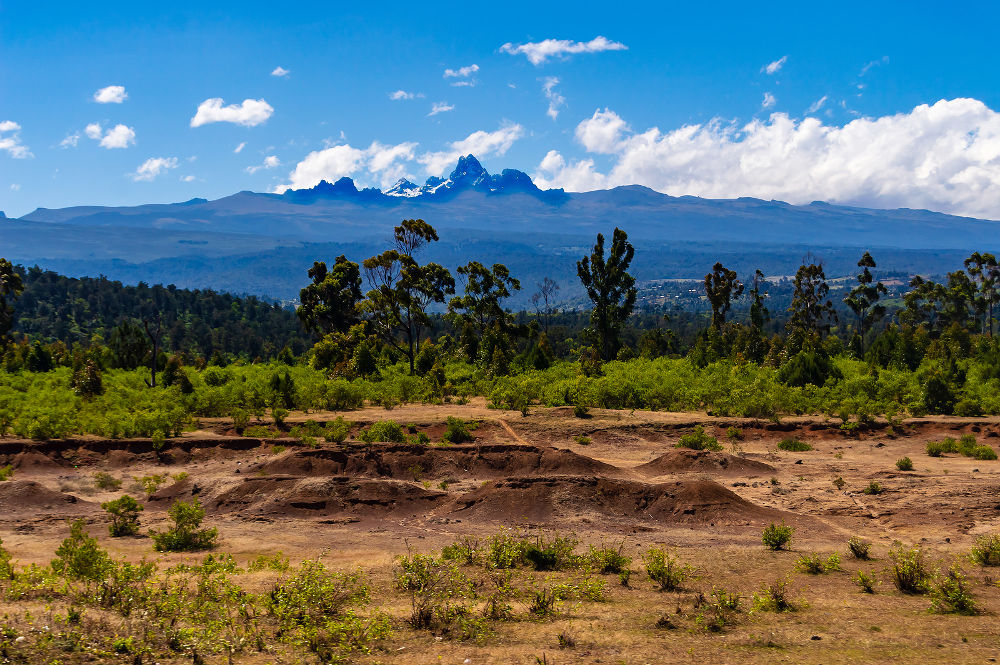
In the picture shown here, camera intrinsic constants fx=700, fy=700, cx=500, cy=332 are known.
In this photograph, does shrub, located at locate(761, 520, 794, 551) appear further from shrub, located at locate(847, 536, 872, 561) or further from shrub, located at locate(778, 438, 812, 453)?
shrub, located at locate(778, 438, 812, 453)

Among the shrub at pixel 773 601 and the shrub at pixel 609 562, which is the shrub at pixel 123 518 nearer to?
the shrub at pixel 609 562

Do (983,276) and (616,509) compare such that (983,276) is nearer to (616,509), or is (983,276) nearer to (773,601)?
(616,509)

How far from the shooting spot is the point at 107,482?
17344 millimetres

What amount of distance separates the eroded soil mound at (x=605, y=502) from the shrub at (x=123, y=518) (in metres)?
6.27

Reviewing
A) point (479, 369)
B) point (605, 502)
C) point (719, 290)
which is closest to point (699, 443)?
point (605, 502)

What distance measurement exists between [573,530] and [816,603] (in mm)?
5251

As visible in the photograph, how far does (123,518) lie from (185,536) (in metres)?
2.25

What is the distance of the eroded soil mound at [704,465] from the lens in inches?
733

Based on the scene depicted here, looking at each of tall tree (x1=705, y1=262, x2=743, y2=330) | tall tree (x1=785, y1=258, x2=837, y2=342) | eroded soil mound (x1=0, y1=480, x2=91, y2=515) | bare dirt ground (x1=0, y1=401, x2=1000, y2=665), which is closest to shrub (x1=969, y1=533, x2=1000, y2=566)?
bare dirt ground (x1=0, y1=401, x2=1000, y2=665)

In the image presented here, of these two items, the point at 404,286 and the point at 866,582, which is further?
the point at 404,286

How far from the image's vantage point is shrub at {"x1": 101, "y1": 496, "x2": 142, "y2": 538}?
1337 centimetres

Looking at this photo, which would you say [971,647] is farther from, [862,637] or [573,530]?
[573,530]

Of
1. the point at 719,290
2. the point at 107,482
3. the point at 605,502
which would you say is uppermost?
the point at 719,290

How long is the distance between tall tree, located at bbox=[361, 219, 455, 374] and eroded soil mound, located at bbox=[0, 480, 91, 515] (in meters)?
23.8
